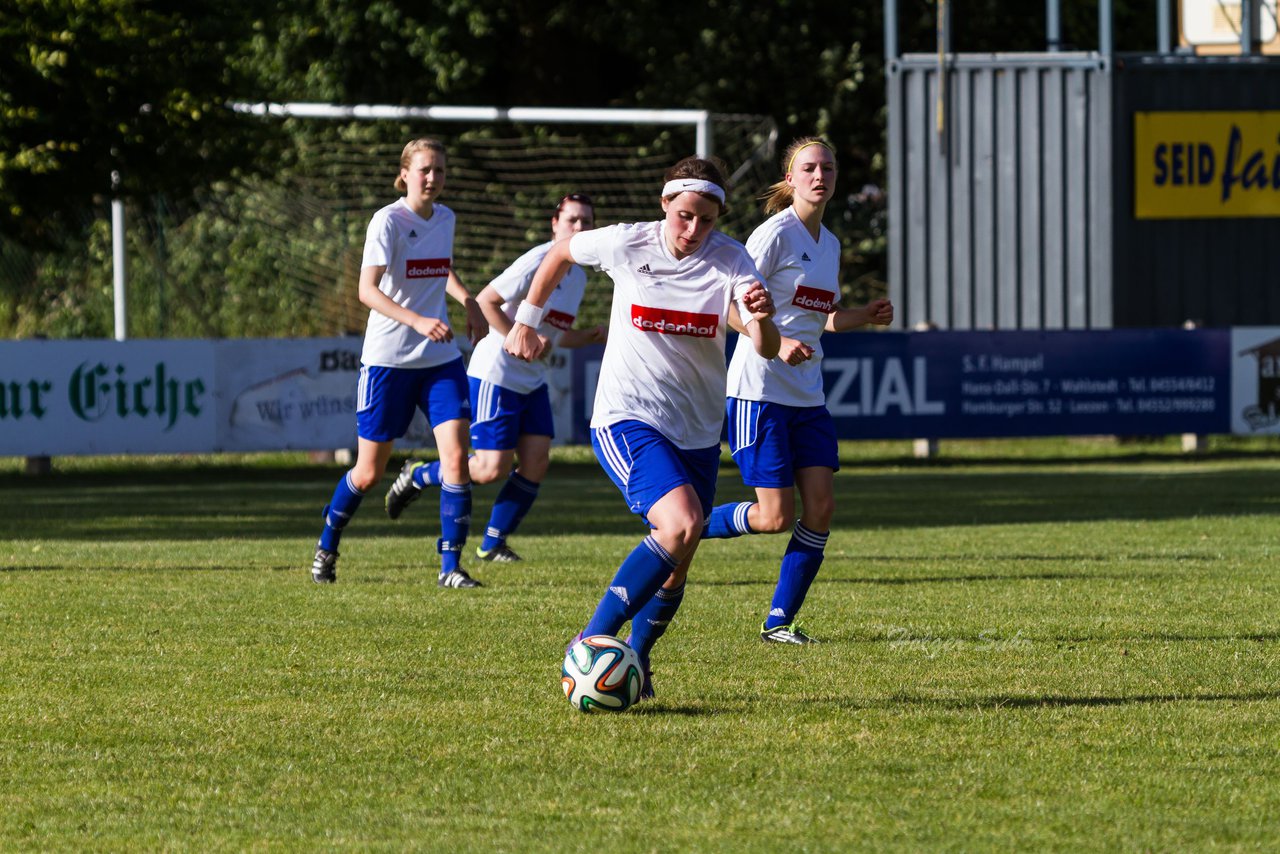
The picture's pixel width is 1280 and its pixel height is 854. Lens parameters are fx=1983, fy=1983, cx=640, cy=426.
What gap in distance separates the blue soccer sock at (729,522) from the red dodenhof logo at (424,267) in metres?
2.45

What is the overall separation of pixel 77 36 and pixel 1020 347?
10.4 meters

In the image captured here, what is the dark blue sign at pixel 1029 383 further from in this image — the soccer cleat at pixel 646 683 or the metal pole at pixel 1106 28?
the soccer cleat at pixel 646 683

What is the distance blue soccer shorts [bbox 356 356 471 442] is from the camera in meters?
10.2

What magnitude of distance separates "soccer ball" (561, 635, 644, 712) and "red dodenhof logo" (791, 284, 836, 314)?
88.7 inches

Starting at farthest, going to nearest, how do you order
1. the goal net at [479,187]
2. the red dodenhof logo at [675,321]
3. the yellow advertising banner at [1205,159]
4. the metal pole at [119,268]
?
the goal net at [479,187]
the yellow advertising banner at [1205,159]
the metal pole at [119,268]
the red dodenhof logo at [675,321]

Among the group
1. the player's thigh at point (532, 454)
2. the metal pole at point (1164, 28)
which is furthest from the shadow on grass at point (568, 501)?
the metal pole at point (1164, 28)

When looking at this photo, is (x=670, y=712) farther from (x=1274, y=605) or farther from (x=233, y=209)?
(x=233, y=209)

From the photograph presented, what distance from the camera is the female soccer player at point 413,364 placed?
397 inches

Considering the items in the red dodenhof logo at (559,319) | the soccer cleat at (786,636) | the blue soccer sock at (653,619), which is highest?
the red dodenhof logo at (559,319)

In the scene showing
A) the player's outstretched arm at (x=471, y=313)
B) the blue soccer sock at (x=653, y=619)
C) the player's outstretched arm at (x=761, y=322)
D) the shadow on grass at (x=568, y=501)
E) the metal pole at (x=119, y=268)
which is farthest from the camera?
the metal pole at (x=119, y=268)

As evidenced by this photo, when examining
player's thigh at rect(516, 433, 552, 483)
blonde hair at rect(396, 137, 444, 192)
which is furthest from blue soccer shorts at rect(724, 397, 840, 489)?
player's thigh at rect(516, 433, 552, 483)

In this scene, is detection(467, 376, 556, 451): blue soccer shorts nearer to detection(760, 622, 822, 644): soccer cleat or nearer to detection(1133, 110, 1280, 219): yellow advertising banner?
detection(760, 622, 822, 644): soccer cleat

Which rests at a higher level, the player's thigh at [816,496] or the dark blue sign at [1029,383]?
the player's thigh at [816,496]

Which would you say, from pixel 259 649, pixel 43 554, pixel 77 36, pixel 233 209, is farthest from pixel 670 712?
pixel 233 209
